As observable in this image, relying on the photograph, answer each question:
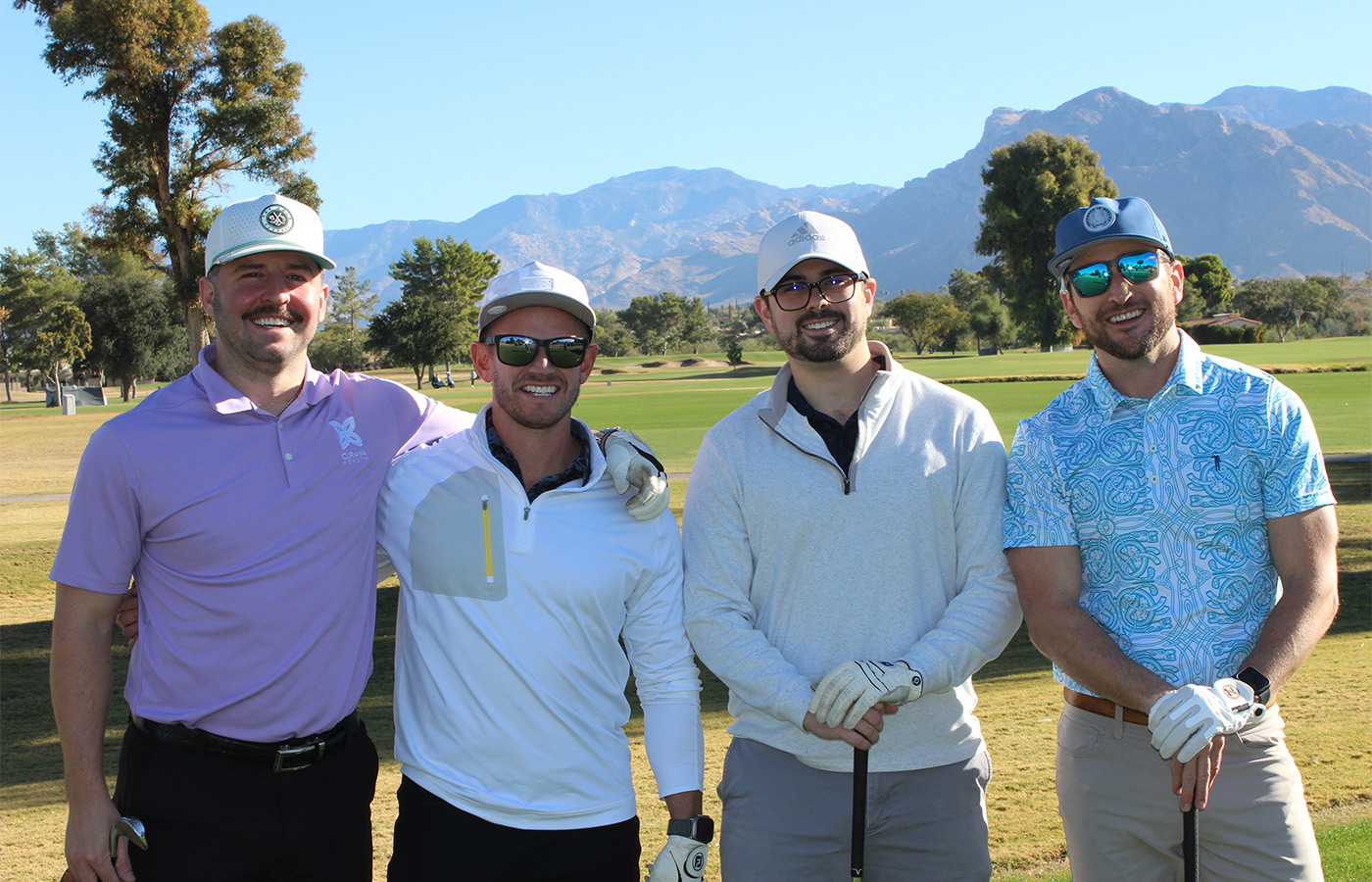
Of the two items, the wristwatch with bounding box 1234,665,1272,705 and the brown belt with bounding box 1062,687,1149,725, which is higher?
the wristwatch with bounding box 1234,665,1272,705

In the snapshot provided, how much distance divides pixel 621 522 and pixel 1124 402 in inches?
66.8

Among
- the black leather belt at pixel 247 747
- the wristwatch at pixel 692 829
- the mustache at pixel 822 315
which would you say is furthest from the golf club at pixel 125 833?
the mustache at pixel 822 315

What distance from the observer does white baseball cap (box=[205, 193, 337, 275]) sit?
11.5 feet

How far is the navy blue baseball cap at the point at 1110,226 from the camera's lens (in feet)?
11.2

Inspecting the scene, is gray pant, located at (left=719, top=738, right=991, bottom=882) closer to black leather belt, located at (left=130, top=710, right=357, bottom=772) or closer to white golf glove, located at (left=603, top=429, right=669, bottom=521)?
white golf glove, located at (left=603, top=429, right=669, bottom=521)

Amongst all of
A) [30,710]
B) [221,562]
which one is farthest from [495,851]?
[30,710]

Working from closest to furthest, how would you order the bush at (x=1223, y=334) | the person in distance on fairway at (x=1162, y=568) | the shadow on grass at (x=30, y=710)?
the person in distance on fairway at (x=1162, y=568) < the shadow on grass at (x=30, y=710) < the bush at (x=1223, y=334)

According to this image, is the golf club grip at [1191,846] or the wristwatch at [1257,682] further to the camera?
the golf club grip at [1191,846]

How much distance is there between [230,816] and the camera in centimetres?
322

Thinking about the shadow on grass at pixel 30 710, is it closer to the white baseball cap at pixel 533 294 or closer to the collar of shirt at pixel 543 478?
the collar of shirt at pixel 543 478

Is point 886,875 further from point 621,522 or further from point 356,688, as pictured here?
point 356,688

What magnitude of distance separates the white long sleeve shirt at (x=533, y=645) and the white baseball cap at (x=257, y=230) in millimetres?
932

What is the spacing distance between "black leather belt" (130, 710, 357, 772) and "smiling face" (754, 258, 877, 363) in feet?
6.65

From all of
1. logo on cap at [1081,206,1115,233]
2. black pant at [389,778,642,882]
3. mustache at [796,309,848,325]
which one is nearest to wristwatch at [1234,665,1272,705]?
logo on cap at [1081,206,1115,233]
